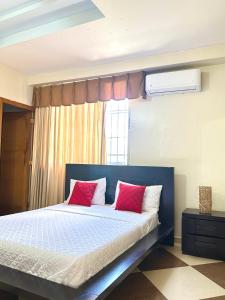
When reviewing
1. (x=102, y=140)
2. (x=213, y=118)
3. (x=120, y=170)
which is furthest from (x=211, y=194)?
(x=102, y=140)

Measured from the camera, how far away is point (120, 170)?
3.74 meters

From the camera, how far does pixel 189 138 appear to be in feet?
11.6

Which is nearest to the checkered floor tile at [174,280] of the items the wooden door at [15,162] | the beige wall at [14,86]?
the wooden door at [15,162]

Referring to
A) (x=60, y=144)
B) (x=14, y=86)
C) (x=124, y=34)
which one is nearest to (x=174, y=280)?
(x=124, y=34)

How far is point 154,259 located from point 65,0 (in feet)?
10.3

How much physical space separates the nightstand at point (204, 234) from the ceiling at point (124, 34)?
87.2 inches

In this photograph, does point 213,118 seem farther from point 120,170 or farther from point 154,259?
point 154,259

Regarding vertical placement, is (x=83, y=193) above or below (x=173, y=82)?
below

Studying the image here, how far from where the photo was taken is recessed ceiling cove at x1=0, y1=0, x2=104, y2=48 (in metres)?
2.70

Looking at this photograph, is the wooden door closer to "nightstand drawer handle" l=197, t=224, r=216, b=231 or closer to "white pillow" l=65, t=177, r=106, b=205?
"white pillow" l=65, t=177, r=106, b=205

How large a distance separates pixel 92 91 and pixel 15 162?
2.14 metres

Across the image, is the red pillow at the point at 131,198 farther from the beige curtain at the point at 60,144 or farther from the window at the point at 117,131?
the beige curtain at the point at 60,144

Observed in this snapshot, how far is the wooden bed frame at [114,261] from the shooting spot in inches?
61.1

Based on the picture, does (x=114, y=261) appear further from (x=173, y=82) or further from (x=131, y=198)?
(x=173, y=82)
